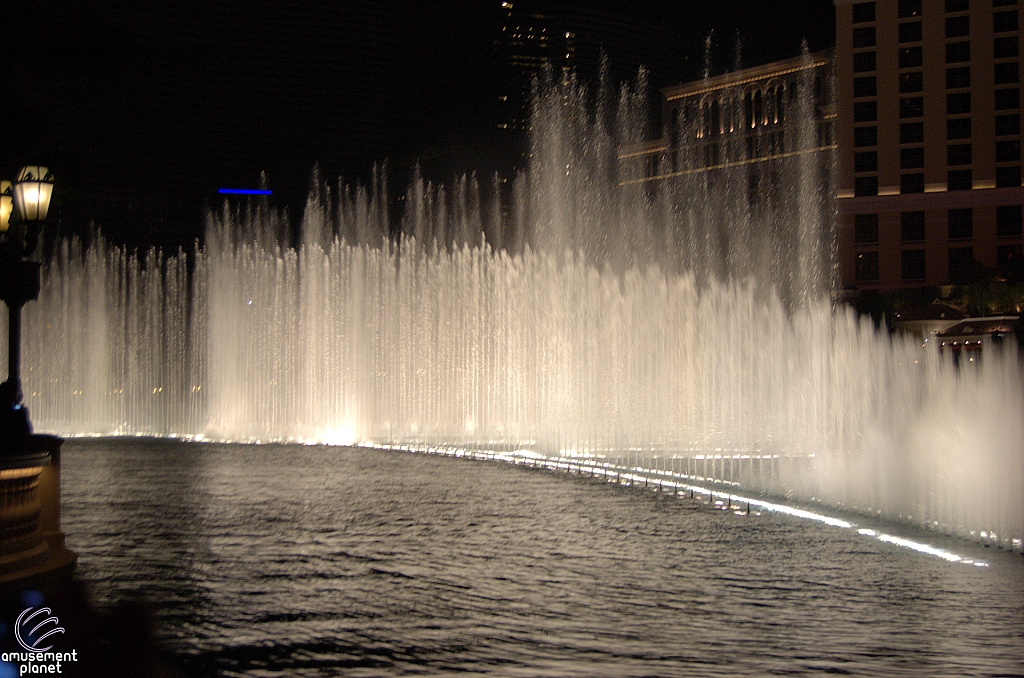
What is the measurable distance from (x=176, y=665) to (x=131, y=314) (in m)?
25.9

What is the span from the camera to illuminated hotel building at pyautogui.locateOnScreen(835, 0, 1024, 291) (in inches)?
2201

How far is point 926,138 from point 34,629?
5940cm

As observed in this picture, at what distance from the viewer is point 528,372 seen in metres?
22.3

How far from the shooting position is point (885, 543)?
958cm

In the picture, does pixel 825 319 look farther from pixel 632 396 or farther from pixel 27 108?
pixel 27 108

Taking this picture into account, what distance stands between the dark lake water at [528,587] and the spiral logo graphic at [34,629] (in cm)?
88

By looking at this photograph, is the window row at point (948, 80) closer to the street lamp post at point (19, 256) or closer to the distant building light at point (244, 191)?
the distant building light at point (244, 191)

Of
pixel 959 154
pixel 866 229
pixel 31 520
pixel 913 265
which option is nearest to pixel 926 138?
pixel 959 154

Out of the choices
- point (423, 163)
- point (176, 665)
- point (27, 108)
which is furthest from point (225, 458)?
point (423, 163)

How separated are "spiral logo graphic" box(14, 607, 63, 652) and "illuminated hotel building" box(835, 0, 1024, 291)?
5565 cm

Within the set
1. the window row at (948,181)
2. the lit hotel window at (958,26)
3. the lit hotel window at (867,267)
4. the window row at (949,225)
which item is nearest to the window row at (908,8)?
the lit hotel window at (958,26)

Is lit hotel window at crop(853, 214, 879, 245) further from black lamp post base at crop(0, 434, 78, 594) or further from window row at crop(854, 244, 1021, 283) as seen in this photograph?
black lamp post base at crop(0, 434, 78, 594)

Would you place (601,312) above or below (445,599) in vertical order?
above
